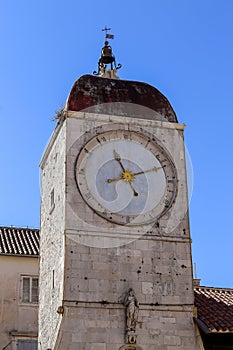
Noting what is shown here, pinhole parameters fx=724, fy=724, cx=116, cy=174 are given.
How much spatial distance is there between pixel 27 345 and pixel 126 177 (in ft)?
28.8

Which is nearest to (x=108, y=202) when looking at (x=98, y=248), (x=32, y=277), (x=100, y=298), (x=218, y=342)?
(x=98, y=248)

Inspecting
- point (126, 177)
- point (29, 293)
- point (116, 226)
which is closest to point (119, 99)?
point (126, 177)

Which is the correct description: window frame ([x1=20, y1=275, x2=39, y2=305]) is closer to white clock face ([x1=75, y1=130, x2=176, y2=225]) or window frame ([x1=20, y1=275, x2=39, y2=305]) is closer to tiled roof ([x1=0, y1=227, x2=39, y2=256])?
tiled roof ([x1=0, y1=227, x2=39, y2=256])

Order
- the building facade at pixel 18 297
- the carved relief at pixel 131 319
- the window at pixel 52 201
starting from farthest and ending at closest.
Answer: the building facade at pixel 18 297
the window at pixel 52 201
the carved relief at pixel 131 319

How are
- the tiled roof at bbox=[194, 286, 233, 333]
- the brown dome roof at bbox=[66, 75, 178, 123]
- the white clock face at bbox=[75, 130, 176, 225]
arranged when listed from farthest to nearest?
the brown dome roof at bbox=[66, 75, 178, 123], the white clock face at bbox=[75, 130, 176, 225], the tiled roof at bbox=[194, 286, 233, 333]

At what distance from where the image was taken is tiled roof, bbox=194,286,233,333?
17.8 meters

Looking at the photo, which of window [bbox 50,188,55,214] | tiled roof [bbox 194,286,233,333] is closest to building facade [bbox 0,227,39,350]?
window [bbox 50,188,55,214]

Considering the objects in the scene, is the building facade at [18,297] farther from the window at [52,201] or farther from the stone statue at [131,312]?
the stone statue at [131,312]

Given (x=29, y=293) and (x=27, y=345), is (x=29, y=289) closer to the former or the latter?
(x=29, y=293)

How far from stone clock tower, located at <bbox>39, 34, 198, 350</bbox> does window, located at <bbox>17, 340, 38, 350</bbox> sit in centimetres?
498

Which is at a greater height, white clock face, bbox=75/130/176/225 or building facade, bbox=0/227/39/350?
white clock face, bbox=75/130/176/225

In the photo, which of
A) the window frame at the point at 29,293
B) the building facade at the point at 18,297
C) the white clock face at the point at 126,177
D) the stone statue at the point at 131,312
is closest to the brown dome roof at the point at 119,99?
the white clock face at the point at 126,177

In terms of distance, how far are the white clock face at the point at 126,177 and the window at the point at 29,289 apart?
26.6 ft

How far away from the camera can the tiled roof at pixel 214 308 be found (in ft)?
58.5
